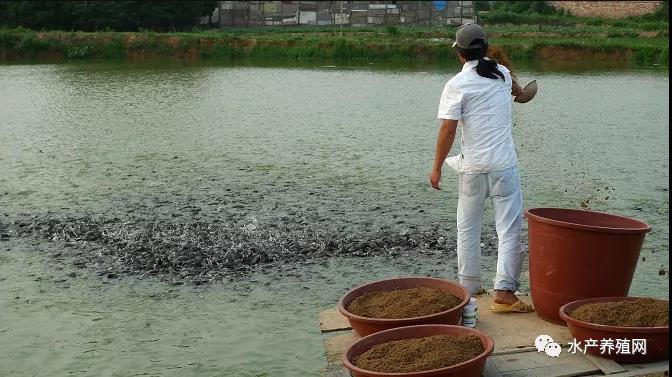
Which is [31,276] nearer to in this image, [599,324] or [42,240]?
[42,240]

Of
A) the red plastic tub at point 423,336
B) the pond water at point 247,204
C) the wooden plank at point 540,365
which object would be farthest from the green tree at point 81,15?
the wooden plank at point 540,365

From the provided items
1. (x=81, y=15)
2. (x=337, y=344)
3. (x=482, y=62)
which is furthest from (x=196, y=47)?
(x=337, y=344)

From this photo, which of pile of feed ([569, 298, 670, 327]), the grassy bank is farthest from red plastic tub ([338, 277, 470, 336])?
the grassy bank

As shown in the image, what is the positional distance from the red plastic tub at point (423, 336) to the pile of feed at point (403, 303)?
228 millimetres

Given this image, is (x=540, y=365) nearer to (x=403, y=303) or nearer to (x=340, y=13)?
(x=403, y=303)

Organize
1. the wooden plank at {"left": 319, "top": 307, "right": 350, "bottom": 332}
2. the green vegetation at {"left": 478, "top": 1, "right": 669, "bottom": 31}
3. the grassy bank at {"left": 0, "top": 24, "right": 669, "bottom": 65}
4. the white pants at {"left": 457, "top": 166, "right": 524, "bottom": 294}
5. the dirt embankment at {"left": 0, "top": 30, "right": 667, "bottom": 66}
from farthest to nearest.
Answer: the green vegetation at {"left": 478, "top": 1, "right": 669, "bottom": 31} → the dirt embankment at {"left": 0, "top": 30, "right": 667, "bottom": 66} → the grassy bank at {"left": 0, "top": 24, "right": 669, "bottom": 65} → the white pants at {"left": 457, "top": 166, "right": 524, "bottom": 294} → the wooden plank at {"left": 319, "top": 307, "right": 350, "bottom": 332}

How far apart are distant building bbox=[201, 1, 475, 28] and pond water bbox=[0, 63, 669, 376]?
2897cm

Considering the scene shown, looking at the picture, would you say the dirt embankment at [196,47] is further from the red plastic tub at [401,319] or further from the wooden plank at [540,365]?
the wooden plank at [540,365]

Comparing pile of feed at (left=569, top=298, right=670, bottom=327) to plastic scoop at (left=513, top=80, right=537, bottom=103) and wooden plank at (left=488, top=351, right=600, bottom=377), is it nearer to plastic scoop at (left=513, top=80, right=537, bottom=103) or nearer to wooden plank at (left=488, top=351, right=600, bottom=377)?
wooden plank at (left=488, top=351, right=600, bottom=377)

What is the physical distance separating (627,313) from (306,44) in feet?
102

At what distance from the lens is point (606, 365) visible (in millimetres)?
3650

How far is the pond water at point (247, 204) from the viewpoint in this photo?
18.0 feet

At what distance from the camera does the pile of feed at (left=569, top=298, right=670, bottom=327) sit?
3709 millimetres

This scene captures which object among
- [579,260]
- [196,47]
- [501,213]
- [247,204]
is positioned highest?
[501,213]
